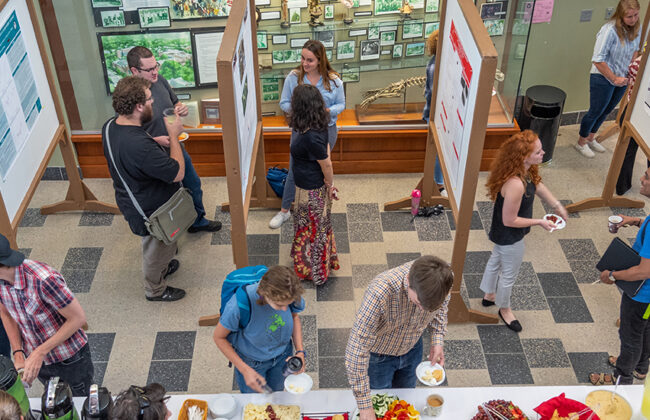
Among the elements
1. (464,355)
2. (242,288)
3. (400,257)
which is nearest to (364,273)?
(400,257)

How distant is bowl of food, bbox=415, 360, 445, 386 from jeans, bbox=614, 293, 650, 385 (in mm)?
1442

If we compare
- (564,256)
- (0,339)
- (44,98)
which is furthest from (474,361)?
(44,98)

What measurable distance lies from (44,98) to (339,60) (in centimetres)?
271

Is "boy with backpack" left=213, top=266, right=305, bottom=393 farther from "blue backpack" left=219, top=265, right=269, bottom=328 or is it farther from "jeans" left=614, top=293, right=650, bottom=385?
"jeans" left=614, top=293, right=650, bottom=385

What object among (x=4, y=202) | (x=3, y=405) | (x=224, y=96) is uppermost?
(x=224, y=96)

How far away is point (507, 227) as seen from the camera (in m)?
4.49

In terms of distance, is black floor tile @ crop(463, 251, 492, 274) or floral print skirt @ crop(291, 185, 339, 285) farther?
black floor tile @ crop(463, 251, 492, 274)

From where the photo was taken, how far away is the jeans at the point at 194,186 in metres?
5.75

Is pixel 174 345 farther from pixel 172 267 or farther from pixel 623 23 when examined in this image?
pixel 623 23

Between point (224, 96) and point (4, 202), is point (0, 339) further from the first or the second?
point (224, 96)

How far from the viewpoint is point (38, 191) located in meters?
6.50

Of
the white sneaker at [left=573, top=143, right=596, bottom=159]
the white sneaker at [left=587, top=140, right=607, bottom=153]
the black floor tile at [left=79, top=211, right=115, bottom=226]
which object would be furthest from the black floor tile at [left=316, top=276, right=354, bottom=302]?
the white sneaker at [left=587, top=140, right=607, bottom=153]

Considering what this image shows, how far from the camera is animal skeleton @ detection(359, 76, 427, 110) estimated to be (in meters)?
6.38

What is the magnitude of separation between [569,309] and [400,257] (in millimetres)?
1439
